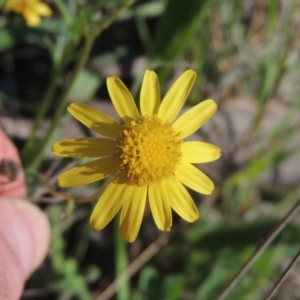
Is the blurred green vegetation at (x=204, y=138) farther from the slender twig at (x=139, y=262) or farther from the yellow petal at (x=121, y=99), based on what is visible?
the yellow petal at (x=121, y=99)

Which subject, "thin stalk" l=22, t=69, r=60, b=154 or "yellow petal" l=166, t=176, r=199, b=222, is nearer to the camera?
"yellow petal" l=166, t=176, r=199, b=222

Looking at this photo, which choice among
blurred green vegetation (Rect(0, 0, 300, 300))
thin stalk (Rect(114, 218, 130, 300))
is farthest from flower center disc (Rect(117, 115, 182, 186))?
thin stalk (Rect(114, 218, 130, 300))

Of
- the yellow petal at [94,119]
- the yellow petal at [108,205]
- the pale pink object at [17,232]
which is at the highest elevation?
the yellow petal at [94,119]

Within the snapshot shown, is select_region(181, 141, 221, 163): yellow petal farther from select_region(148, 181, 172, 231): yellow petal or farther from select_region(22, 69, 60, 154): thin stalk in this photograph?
select_region(22, 69, 60, 154): thin stalk

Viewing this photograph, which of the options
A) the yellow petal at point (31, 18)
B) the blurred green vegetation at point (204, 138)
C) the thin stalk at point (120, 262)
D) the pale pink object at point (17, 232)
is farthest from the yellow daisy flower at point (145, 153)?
the yellow petal at point (31, 18)

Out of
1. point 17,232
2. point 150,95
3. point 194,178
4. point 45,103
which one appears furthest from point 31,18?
point 194,178

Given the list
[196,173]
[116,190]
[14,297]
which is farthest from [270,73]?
[14,297]

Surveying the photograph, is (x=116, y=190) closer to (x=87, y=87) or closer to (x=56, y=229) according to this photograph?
(x=56, y=229)
